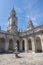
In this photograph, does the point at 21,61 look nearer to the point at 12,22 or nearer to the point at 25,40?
the point at 25,40

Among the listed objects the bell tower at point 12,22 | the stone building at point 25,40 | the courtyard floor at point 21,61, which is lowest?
the courtyard floor at point 21,61

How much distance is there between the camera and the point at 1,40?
23344 mm

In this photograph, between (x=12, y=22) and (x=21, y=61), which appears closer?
(x=21, y=61)

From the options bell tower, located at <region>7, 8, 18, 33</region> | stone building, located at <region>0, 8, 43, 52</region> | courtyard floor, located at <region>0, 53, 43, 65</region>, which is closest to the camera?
courtyard floor, located at <region>0, 53, 43, 65</region>

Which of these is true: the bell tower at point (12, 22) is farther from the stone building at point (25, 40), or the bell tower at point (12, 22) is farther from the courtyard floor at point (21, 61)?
the courtyard floor at point (21, 61)

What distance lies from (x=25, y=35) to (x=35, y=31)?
12.1ft

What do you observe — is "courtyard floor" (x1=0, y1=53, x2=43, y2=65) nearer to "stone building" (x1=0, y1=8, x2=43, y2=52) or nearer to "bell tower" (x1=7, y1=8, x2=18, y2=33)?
"stone building" (x1=0, y1=8, x2=43, y2=52)

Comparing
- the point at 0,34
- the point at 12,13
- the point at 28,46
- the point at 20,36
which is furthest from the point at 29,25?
the point at 0,34

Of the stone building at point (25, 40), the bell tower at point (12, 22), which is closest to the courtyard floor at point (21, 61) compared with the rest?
the stone building at point (25, 40)

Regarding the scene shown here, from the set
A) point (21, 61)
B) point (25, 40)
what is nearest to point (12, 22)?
point (25, 40)

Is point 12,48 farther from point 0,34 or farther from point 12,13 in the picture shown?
point 12,13

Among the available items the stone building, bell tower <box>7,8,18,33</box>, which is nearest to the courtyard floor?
the stone building

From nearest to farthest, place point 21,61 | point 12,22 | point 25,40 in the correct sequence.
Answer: point 21,61 → point 25,40 → point 12,22

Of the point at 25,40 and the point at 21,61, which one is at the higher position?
the point at 25,40
